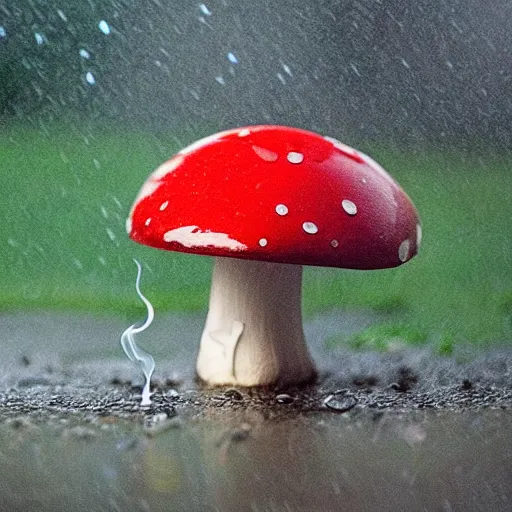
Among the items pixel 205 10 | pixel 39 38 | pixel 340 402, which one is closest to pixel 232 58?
pixel 205 10

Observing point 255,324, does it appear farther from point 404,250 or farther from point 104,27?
point 104,27

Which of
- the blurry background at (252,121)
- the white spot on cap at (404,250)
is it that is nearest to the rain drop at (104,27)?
the blurry background at (252,121)

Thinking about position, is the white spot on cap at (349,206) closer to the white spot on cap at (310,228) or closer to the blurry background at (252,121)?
the white spot on cap at (310,228)

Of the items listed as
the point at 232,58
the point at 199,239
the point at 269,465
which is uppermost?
the point at 232,58

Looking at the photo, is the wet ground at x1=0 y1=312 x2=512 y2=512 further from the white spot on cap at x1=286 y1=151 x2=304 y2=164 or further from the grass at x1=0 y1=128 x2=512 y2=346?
the white spot on cap at x1=286 y1=151 x2=304 y2=164

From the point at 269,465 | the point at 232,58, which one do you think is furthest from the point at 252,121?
the point at 269,465

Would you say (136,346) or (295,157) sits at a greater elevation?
(295,157)

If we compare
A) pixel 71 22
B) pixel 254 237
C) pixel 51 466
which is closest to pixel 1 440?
pixel 51 466

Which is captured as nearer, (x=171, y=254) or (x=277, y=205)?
(x=277, y=205)
